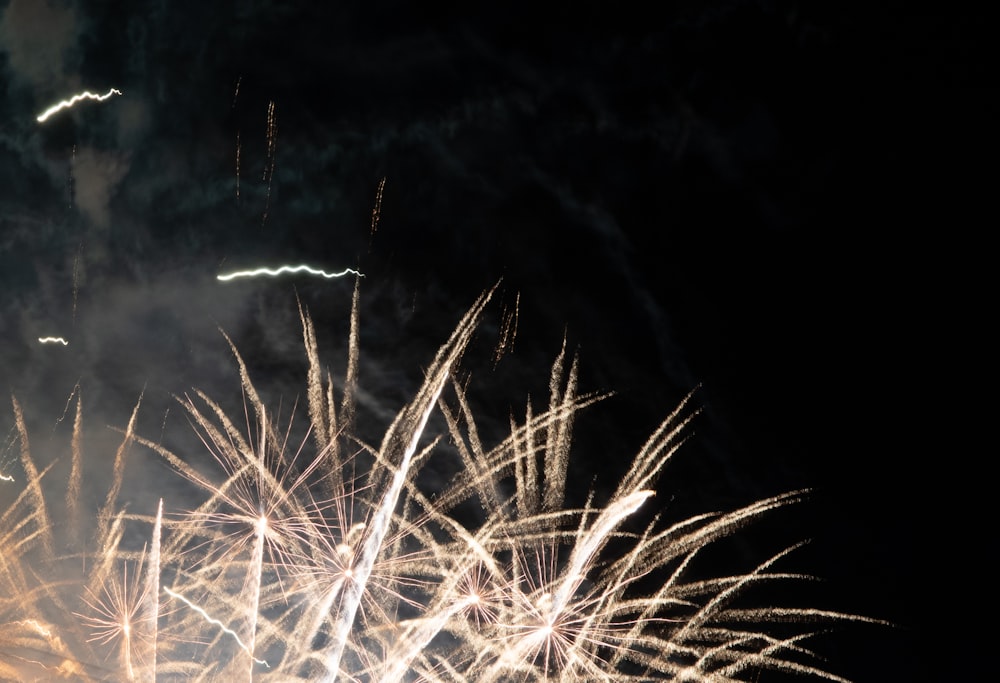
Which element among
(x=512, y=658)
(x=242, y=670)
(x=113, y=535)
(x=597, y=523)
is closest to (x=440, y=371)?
(x=597, y=523)

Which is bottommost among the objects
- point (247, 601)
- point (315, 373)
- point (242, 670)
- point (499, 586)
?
point (242, 670)

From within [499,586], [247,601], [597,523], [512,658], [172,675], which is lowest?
[172,675]

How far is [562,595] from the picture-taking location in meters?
14.1

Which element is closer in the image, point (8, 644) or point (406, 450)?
point (406, 450)

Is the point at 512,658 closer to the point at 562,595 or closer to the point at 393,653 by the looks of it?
the point at 562,595

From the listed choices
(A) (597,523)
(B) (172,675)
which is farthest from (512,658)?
(B) (172,675)

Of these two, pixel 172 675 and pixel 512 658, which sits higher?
pixel 512 658

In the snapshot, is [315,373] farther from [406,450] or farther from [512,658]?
[512,658]

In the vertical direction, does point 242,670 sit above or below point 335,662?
below

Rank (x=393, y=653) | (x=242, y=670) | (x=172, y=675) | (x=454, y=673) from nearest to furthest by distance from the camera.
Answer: (x=454, y=673), (x=393, y=653), (x=242, y=670), (x=172, y=675)

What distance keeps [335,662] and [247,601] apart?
311 cm

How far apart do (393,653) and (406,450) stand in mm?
5068

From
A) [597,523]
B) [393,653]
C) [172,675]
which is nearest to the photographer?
[597,523]

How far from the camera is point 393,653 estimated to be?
631 inches
